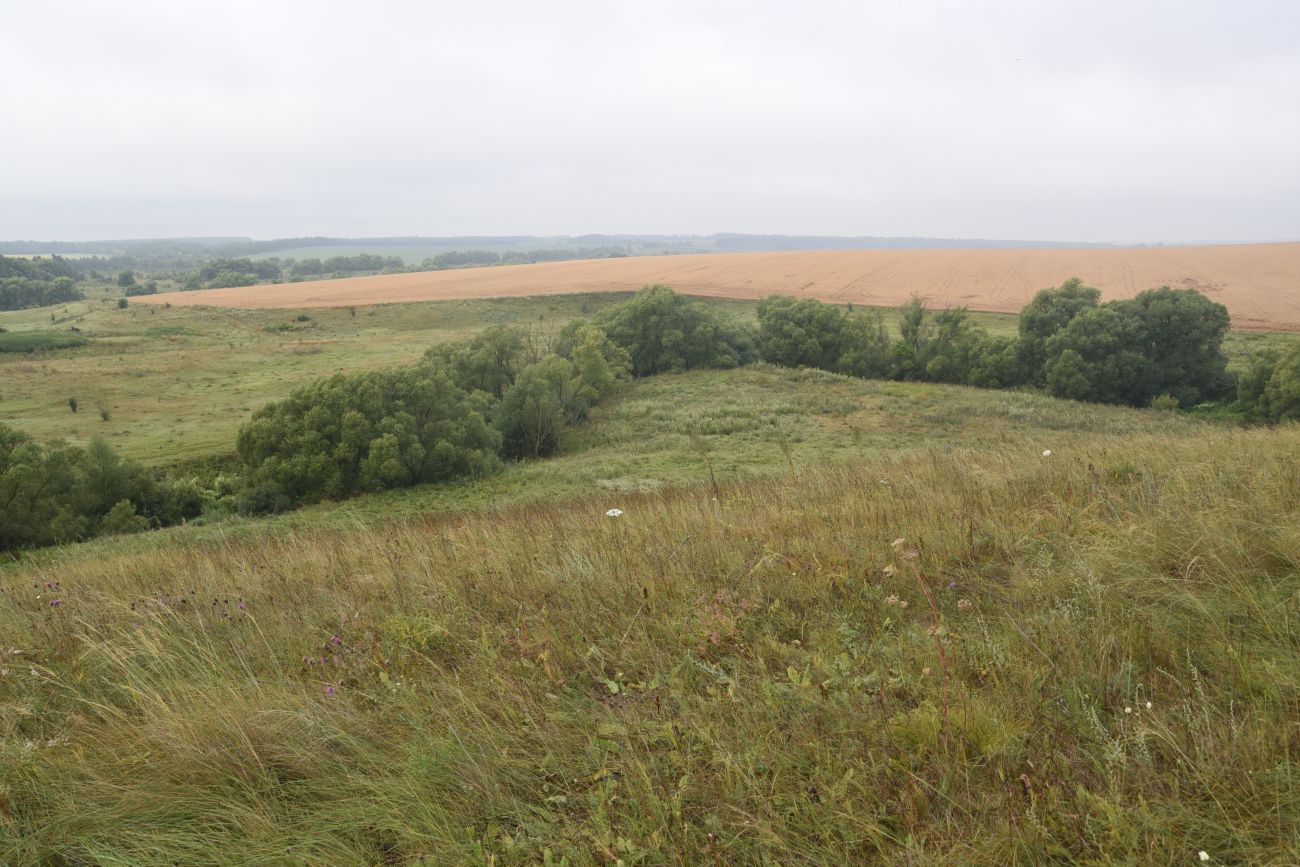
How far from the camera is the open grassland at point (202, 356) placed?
45062 mm

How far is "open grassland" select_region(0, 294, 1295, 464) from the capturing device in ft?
148

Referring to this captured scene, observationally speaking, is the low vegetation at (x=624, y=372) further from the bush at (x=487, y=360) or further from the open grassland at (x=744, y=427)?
the open grassland at (x=744, y=427)

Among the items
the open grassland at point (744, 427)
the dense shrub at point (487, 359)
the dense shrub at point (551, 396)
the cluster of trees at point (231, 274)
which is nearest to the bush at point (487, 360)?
the dense shrub at point (487, 359)

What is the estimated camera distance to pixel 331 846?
7.85ft

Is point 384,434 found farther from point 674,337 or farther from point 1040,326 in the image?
point 1040,326

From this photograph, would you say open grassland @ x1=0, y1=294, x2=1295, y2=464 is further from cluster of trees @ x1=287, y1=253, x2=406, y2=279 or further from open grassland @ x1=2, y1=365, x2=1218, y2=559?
cluster of trees @ x1=287, y1=253, x2=406, y2=279

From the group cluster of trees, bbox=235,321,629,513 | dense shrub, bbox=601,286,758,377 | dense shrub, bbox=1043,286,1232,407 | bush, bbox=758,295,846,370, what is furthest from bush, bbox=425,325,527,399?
dense shrub, bbox=1043,286,1232,407

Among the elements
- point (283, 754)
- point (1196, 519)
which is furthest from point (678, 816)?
point (1196, 519)

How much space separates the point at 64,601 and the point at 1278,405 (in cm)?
5249

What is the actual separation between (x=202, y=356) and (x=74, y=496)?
4230 centimetres

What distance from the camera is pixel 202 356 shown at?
64.9 m

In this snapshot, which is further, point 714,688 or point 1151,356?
point 1151,356

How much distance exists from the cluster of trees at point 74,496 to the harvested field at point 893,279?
197ft

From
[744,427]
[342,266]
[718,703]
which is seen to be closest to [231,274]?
[342,266]
